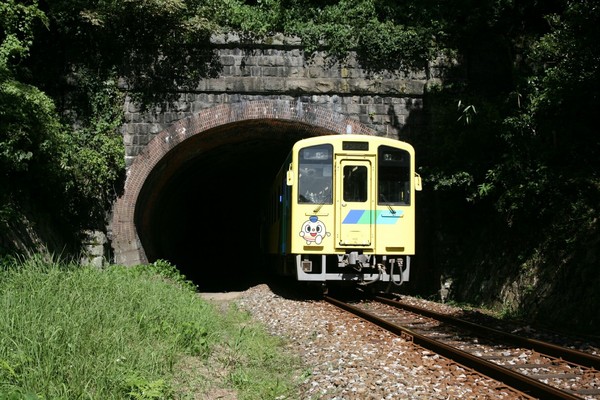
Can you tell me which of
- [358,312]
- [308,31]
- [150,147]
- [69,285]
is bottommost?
[358,312]

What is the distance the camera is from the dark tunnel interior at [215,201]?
56.8ft

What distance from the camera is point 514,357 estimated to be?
22.3ft

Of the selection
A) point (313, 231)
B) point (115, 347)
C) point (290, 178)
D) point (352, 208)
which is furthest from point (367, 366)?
point (290, 178)

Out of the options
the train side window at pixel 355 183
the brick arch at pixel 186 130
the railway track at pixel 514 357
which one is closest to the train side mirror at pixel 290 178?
the train side window at pixel 355 183

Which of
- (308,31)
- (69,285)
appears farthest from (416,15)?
(69,285)

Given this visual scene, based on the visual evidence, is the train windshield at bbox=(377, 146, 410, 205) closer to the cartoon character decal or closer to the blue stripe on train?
the blue stripe on train

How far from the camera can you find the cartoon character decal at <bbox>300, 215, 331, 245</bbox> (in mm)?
12414

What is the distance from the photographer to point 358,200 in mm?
12688

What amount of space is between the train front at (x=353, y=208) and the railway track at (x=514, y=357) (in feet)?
8.18

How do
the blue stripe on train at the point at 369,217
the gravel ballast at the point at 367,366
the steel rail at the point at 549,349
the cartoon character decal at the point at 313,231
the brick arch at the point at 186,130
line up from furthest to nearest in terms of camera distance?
the brick arch at the point at 186,130 < the blue stripe on train at the point at 369,217 < the cartoon character decal at the point at 313,231 < the steel rail at the point at 549,349 < the gravel ballast at the point at 367,366

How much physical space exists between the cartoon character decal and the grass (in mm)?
3774

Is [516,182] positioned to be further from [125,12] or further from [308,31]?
[125,12]

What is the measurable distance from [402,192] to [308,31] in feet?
18.2

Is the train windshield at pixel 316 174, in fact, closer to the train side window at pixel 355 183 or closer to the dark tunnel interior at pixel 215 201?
the train side window at pixel 355 183
